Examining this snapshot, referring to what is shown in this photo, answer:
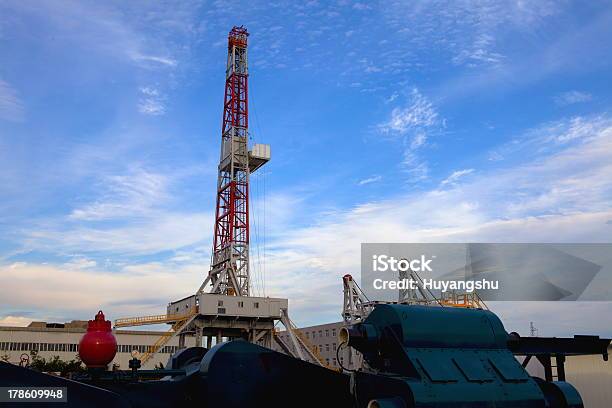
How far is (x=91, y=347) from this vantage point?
23.1 feet

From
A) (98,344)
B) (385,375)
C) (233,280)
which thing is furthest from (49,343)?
(385,375)

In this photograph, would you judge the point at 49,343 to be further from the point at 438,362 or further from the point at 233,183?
the point at 438,362

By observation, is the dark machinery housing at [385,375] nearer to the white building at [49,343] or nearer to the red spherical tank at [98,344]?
the red spherical tank at [98,344]

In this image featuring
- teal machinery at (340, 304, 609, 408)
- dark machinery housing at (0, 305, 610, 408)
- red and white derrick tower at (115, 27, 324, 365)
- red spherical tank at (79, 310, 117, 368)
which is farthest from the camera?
red and white derrick tower at (115, 27, 324, 365)

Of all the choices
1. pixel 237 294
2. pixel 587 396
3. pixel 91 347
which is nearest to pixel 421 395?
pixel 91 347

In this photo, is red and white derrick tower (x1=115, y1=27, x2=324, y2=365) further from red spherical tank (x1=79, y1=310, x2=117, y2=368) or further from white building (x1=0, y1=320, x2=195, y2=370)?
red spherical tank (x1=79, y1=310, x2=117, y2=368)

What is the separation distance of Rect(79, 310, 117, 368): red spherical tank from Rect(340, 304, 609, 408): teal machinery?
3308 mm

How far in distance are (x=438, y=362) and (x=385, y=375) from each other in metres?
0.82

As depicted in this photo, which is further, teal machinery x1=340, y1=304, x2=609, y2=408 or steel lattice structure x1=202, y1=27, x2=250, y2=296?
steel lattice structure x1=202, y1=27, x2=250, y2=296

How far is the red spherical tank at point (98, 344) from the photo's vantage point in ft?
23.2

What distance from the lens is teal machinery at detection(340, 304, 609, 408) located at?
7.41 metres

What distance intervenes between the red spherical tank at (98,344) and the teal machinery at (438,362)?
331 cm

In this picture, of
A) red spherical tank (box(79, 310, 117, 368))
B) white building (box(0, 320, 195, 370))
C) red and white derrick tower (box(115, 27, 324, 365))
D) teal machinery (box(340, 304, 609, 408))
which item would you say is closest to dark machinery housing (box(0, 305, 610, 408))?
teal machinery (box(340, 304, 609, 408))

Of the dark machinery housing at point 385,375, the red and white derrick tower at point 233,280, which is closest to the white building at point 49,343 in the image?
the red and white derrick tower at point 233,280
